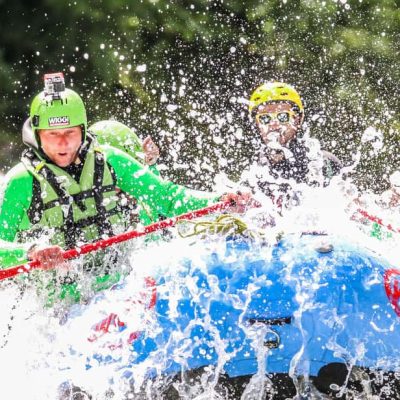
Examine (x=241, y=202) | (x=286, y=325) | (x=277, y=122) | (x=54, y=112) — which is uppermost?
(x=277, y=122)

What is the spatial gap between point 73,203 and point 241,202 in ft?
3.39

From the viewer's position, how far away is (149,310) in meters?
4.29

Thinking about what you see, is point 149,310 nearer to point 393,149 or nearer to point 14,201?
point 14,201

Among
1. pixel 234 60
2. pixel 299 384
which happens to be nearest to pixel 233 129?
pixel 234 60

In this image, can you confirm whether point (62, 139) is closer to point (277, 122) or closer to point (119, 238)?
point (119, 238)

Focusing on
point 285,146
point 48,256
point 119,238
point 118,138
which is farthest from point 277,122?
point 48,256

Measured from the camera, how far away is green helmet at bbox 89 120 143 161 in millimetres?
6789

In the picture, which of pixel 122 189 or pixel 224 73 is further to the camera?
pixel 224 73

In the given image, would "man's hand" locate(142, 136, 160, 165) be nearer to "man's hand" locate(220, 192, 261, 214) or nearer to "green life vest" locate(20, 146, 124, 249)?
"green life vest" locate(20, 146, 124, 249)

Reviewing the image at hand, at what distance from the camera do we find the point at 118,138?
269 inches

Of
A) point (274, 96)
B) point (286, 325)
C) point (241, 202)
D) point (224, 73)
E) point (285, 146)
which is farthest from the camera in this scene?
point (224, 73)

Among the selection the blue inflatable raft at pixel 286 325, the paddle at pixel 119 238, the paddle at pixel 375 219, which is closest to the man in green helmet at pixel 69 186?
the paddle at pixel 119 238

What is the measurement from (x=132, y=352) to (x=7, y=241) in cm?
111

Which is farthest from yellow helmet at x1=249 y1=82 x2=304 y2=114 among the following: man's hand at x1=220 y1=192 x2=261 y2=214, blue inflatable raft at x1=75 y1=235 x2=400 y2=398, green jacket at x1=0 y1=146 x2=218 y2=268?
blue inflatable raft at x1=75 y1=235 x2=400 y2=398
